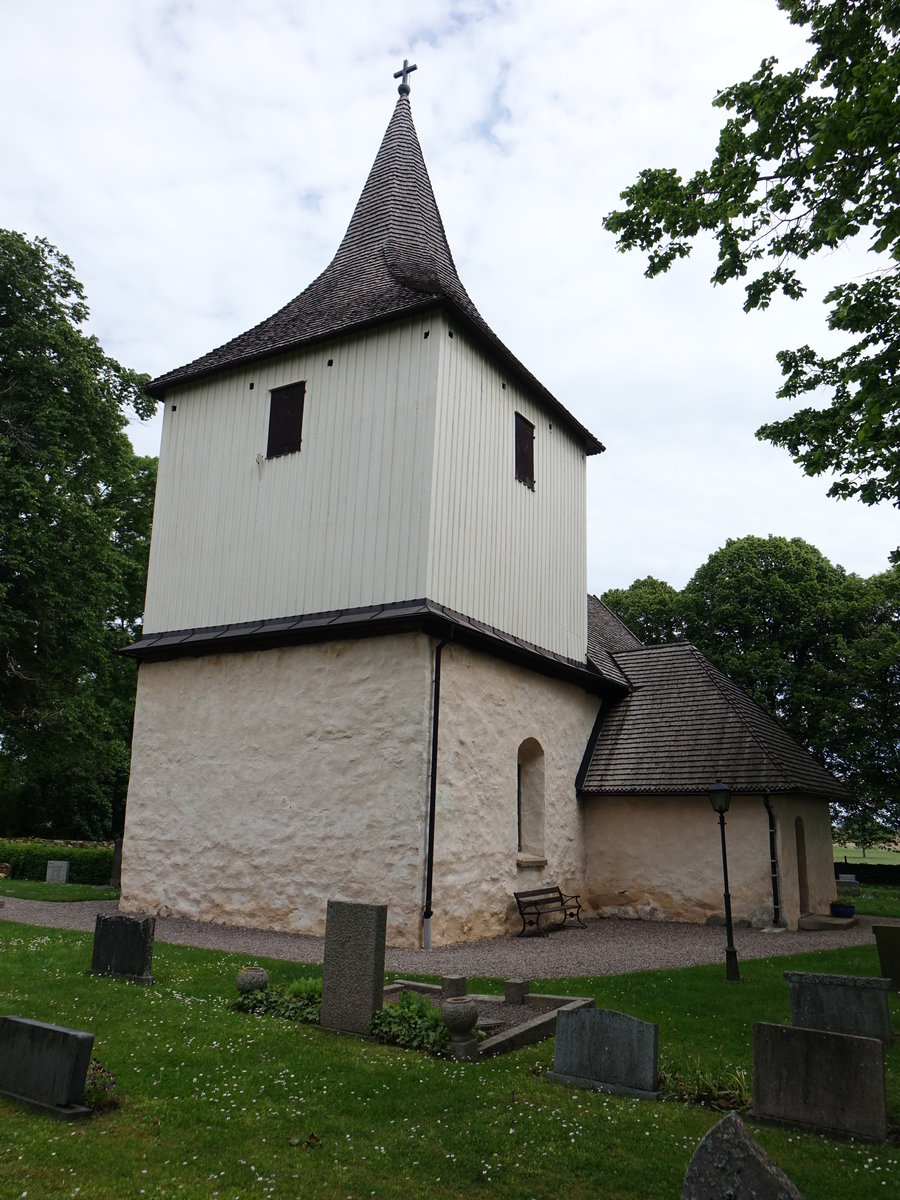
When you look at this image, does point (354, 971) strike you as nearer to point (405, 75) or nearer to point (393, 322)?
point (393, 322)

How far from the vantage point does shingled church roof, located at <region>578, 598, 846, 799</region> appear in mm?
16516

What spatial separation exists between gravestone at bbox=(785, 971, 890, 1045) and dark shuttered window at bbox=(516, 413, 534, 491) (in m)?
11.2

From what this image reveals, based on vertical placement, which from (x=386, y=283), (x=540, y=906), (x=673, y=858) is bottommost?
(x=540, y=906)

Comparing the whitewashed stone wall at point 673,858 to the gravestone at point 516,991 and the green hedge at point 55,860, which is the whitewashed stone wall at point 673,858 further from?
the green hedge at point 55,860

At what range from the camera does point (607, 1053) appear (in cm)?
644

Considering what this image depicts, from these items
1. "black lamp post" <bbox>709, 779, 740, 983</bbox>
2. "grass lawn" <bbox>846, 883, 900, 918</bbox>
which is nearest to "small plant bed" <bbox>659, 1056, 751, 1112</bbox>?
"black lamp post" <bbox>709, 779, 740, 983</bbox>

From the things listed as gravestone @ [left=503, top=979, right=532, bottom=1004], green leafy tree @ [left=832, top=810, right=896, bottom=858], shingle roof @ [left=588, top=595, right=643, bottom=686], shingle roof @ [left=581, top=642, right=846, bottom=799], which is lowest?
gravestone @ [left=503, top=979, right=532, bottom=1004]

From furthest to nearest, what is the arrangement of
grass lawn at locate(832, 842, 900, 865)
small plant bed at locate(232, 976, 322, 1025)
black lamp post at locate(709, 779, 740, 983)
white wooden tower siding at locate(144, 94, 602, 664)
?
grass lawn at locate(832, 842, 900, 865)
white wooden tower siding at locate(144, 94, 602, 664)
black lamp post at locate(709, 779, 740, 983)
small plant bed at locate(232, 976, 322, 1025)

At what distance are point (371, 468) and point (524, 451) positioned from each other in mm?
3861

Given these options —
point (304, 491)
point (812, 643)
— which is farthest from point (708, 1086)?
point (812, 643)

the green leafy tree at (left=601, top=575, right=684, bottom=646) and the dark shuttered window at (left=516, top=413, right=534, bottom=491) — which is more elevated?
the green leafy tree at (left=601, top=575, right=684, bottom=646)

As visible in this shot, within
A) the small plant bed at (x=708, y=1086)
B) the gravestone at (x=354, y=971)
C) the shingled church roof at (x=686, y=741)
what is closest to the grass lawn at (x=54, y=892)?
the shingled church roof at (x=686, y=741)

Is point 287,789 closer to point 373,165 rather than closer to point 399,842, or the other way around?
point 399,842

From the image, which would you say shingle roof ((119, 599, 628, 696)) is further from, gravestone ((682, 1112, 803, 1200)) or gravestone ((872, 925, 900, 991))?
gravestone ((682, 1112, 803, 1200))
